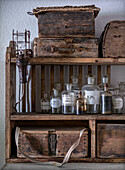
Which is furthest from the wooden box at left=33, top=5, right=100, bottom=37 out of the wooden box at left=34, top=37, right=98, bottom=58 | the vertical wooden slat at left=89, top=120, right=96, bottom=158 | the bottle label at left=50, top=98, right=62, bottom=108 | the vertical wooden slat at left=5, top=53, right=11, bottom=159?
the vertical wooden slat at left=89, top=120, right=96, bottom=158

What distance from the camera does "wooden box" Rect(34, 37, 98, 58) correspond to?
132 cm

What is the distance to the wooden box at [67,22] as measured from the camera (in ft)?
4.38

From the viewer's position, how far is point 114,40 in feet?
4.32

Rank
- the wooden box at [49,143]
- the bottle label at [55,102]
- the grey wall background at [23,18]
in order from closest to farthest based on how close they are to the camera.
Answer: the wooden box at [49,143] < the bottle label at [55,102] < the grey wall background at [23,18]

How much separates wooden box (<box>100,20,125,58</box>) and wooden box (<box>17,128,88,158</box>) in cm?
46

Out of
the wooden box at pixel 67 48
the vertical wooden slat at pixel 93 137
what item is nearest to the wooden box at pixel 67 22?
the wooden box at pixel 67 48

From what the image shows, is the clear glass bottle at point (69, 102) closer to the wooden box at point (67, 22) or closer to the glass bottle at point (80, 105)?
the glass bottle at point (80, 105)

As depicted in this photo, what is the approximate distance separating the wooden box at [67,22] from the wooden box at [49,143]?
544mm

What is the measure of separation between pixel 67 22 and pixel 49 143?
2.22 feet

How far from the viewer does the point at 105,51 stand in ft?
4.32

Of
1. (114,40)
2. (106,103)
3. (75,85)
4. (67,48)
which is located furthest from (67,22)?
(106,103)

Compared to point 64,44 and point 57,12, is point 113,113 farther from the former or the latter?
point 57,12

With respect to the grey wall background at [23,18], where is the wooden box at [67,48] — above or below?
below

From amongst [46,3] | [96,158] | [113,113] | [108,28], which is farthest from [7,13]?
[96,158]
